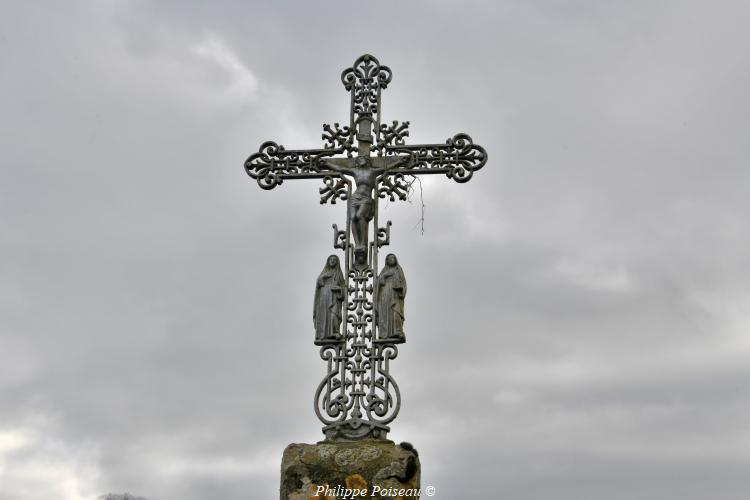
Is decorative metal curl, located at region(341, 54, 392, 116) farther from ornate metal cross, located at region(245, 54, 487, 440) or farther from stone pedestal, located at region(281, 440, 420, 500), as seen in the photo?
stone pedestal, located at region(281, 440, 420, 500)

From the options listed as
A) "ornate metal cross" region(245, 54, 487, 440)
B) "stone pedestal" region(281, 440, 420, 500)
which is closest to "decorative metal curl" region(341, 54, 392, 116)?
"ornate metal cross" region(245, 54, 487, 440)

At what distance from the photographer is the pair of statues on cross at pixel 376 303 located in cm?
1102

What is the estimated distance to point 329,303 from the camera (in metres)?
11.2

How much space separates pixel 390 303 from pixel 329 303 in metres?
0.65

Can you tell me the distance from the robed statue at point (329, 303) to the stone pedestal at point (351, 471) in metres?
1.20

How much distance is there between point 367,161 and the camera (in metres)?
11.9

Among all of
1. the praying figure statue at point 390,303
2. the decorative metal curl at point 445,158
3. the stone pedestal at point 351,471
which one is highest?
the decorative metal curl at point 445,158

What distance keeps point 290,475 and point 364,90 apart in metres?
4.51

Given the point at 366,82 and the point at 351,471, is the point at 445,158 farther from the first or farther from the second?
the point at 351,471

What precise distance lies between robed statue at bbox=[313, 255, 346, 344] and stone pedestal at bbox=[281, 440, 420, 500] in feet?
3.94

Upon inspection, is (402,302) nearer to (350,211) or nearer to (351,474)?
(350,211)

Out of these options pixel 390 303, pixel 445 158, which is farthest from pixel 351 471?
pixel 445 158

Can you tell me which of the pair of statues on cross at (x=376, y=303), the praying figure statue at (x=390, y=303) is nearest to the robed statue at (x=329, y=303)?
the pair of statues on cross at (x=376, y=303)

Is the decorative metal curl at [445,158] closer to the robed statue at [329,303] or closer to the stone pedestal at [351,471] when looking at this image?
the robed statue at [329,303]
